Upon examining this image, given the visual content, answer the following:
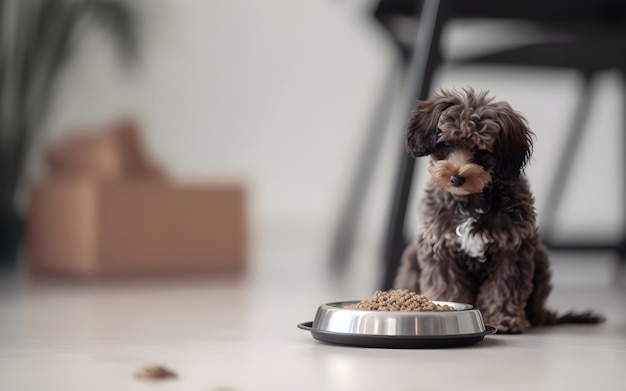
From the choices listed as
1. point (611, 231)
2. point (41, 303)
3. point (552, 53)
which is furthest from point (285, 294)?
point (611, 231)

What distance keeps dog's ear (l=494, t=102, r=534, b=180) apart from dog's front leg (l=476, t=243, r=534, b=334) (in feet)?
0.63

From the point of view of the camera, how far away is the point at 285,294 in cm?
344

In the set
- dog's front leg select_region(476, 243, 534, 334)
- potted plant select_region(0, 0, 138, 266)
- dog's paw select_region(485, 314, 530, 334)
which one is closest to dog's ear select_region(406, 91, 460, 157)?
dog's front leg select_region(476, 243, 534, 334)

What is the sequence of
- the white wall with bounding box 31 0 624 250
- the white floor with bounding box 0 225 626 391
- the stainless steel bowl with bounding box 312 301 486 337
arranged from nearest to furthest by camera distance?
the white floor with bounding box 0 225 626 391 → the stainless steel bowl with bounding box 312 301 486 337 → the white wall with bounding box 31 0 624 250

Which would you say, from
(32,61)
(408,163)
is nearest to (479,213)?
(408,163)

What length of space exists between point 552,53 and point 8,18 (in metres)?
3.64

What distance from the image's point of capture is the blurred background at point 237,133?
14.4 ft

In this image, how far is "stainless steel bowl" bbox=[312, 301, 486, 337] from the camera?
184cm

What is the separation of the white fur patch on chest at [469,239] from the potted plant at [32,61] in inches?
147

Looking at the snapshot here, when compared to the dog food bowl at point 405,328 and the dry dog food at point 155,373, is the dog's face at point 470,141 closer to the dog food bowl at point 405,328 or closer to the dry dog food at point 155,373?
the dog food bowl at point 405,328

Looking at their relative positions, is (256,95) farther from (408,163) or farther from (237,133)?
(408,163)

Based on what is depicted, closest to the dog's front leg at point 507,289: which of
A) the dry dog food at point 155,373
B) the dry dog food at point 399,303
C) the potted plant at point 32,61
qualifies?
the dry dog food at point 399,303

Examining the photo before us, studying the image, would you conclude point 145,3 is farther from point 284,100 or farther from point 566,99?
point 566,99

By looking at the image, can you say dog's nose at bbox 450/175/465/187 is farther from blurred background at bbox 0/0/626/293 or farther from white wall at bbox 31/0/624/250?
white wall at bbox 31/0/624/250
